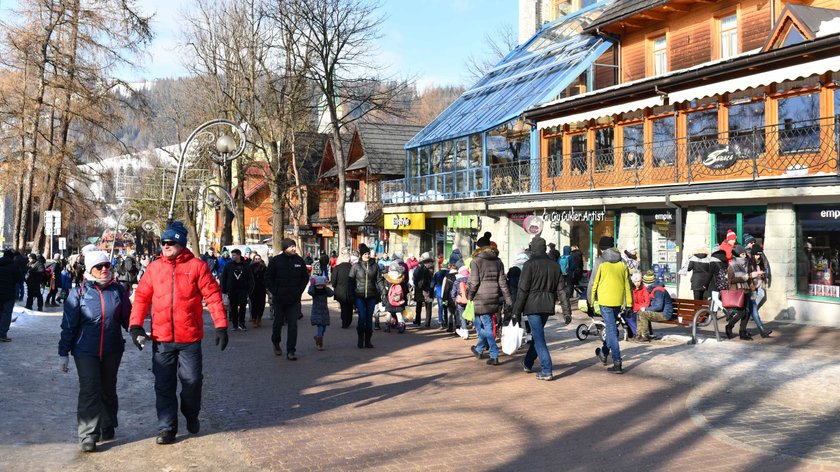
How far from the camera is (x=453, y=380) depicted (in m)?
9.87

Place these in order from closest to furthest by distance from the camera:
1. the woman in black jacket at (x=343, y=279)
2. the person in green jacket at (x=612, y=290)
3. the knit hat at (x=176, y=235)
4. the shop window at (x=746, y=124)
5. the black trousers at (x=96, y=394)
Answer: the black trousers at (x=96, y=394) → the knit hat at (x=176, y=235) → the person in green jacket at (x=612, y=290) → the woman in black jacket at (x=343, y=279) → the shop window at (x=746, y=124)

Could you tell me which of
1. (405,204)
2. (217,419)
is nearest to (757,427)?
(217,419)

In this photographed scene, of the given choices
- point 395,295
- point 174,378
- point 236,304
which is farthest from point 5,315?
point 174,378

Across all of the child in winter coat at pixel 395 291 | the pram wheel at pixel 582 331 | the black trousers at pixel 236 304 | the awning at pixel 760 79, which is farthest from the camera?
the black trousers at pixel 236 304

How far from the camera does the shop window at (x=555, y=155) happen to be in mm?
24339

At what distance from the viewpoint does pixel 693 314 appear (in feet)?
43.8

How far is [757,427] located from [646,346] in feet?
18.5

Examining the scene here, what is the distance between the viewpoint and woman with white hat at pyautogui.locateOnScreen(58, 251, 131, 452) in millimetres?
6469

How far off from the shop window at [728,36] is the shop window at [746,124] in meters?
2.79

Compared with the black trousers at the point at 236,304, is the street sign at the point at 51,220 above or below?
above

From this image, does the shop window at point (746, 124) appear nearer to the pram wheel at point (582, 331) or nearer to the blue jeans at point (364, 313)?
the pram wheel at point (582, 331)

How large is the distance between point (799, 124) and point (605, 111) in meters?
5.32

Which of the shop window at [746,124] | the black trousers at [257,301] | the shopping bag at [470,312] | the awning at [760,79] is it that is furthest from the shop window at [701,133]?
the black trousers at [257,301]

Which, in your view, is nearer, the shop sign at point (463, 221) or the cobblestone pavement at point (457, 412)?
the cobblestone pavement at point (457, 412)
